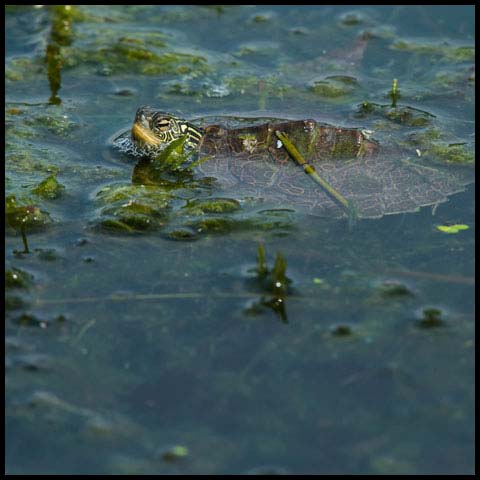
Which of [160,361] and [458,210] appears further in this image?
[458,210]

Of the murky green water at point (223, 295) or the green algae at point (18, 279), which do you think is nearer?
the murky green water at point (223, 295)

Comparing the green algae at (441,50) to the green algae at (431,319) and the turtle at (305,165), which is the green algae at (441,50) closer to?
the turtle at (305,165)

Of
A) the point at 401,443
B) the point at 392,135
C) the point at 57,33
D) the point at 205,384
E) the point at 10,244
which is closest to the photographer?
the point at 401,443

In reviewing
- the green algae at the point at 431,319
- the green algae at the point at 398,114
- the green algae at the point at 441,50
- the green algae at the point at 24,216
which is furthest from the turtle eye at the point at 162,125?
the green algae at the point at 441,50

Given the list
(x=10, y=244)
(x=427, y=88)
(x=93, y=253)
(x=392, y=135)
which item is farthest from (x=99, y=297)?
(x=427, y=88)

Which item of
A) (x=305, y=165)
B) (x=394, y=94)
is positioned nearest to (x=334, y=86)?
(x=394, y=94)

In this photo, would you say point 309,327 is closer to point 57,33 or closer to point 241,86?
point 241,86

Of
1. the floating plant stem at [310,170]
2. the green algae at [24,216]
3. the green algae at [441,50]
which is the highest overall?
the green algae at [441,50]

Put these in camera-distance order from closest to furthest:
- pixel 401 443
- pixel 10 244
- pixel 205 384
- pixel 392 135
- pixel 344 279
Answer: pixel 401 443 < pixel 205 384 < pixel 344 279 < pixel 10 244 < pixel 392 135
